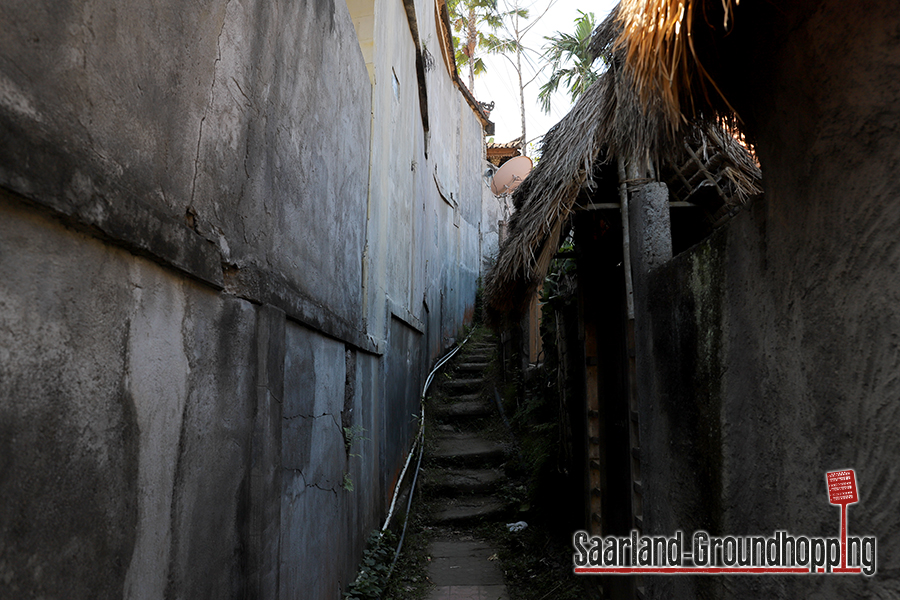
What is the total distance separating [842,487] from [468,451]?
6.60 m

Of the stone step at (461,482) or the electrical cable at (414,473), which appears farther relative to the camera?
the stone step at (461,482)

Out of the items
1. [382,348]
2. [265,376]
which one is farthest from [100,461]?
[382,348]

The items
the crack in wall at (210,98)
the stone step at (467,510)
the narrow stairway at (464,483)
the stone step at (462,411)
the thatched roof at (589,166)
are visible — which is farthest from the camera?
the stone step at (462,411)

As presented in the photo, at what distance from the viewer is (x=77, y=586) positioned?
119 centimetres

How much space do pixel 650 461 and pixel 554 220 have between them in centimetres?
186

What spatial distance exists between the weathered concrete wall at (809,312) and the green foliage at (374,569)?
250 centimetres

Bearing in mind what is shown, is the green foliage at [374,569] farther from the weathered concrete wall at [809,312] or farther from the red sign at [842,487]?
the red sign at [842,487]

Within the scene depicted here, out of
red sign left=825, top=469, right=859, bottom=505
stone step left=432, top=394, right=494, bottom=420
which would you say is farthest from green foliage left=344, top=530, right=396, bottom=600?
stone step left=432, top=394, right=494, bottom=420

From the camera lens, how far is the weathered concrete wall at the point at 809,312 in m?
1.29

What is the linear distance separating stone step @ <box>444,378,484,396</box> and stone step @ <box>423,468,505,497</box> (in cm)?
279

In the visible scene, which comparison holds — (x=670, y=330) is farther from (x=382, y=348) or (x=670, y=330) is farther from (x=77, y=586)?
(x=382, y=348)

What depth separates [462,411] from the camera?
904 cm

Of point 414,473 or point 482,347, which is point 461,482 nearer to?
point 414,473

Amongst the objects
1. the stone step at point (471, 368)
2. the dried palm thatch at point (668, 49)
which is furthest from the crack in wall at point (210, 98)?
the stone step at point (471, 368)
